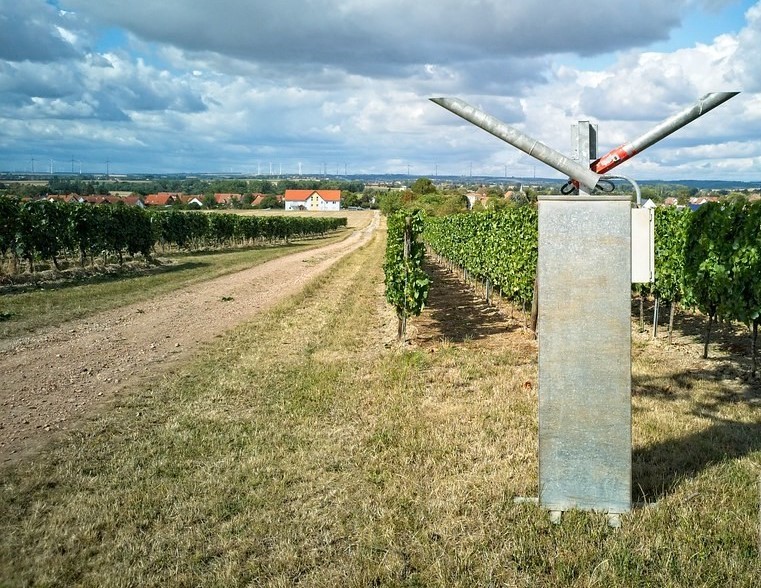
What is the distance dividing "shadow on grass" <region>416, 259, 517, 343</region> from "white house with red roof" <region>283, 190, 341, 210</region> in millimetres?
124497

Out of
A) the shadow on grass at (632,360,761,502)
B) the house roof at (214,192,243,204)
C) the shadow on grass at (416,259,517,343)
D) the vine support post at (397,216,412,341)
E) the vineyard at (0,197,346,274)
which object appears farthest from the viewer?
the house roof at (214,192,243,204)

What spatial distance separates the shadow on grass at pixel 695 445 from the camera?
5059mm

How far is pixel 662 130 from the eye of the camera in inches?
157

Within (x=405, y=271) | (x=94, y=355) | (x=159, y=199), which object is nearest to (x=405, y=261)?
(x=405, y=271)

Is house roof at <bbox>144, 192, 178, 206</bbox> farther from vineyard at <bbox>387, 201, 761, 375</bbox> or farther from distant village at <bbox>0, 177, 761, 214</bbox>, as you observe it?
vineyard at <bbox>387, 201, 761, 375</bbox>

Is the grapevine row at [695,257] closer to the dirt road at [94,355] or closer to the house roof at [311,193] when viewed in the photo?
the dirt road at [94,355]

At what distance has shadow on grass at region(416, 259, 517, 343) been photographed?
42.4 feet

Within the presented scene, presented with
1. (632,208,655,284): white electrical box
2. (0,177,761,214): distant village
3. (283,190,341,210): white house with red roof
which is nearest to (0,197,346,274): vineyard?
(632,208,655,284): white electrical box

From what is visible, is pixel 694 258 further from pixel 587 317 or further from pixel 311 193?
pixel 311 193

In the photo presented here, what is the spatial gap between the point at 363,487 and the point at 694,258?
27.2ft

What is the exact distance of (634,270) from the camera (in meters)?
4.29

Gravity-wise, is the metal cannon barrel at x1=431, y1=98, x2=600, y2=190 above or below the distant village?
below

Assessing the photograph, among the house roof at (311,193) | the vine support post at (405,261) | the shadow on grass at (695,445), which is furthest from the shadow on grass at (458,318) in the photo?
the house roof at (311,193)

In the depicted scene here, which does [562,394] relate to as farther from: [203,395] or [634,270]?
[203,395]
